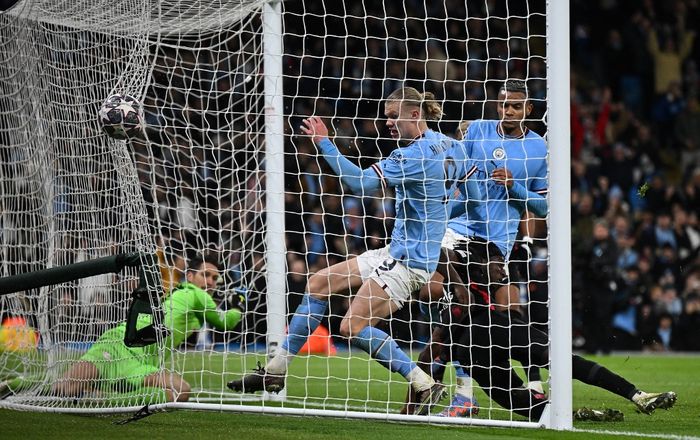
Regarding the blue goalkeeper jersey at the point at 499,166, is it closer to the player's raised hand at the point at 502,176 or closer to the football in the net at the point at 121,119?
the player's raised hand at the point at 502,176

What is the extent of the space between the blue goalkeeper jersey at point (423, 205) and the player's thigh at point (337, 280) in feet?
0.93

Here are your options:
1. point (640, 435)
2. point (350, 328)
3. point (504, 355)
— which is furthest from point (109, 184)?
point (640, 435)

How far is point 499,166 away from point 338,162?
1.17 m

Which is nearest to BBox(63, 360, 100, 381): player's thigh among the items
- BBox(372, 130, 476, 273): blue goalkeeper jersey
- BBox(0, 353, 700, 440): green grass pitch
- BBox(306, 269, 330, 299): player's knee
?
Result: BBox(0, 353, 700, 440): green grass pitch

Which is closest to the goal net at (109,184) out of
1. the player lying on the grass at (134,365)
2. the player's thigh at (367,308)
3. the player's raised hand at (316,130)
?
the player lying on the grass at (134,365)

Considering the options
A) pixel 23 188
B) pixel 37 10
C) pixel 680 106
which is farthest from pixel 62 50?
pixel 680 106

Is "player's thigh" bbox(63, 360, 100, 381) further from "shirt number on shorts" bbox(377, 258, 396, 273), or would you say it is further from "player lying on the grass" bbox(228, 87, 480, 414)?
"shirt number on shorts" bbox(377, 258, 396, 273)

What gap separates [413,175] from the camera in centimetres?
723

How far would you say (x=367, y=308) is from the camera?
23.6ft

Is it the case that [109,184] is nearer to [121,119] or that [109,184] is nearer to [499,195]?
[121,119]

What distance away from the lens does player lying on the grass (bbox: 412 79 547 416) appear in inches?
293

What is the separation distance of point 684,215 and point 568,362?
1076 cm

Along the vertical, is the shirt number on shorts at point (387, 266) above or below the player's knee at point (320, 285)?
above

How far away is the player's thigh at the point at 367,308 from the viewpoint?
7129mm
